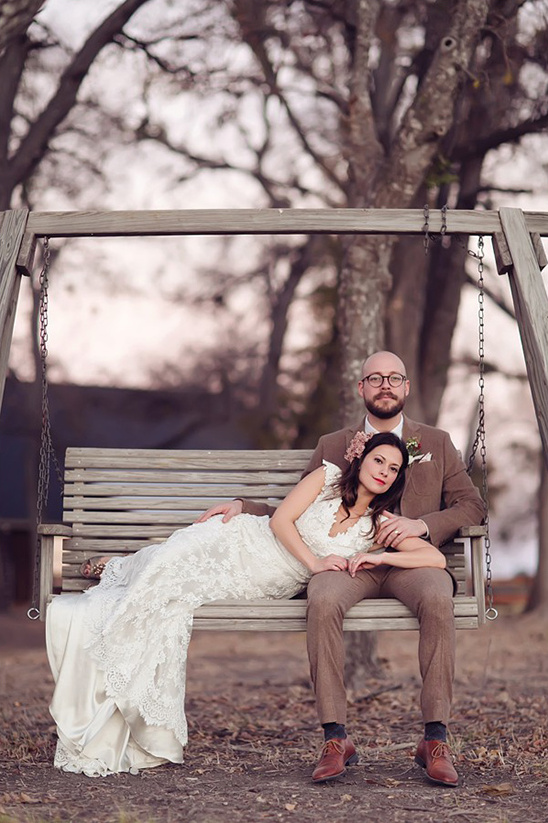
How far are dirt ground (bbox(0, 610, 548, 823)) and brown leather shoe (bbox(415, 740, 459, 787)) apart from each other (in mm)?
49

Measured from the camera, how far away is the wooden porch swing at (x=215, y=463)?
4.55m

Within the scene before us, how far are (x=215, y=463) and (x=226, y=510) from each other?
49cm

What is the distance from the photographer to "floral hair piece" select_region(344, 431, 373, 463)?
4848 mm

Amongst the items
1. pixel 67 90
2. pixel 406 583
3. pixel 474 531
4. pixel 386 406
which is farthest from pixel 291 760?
pixel 67 90

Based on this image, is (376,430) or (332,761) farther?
(376,430)

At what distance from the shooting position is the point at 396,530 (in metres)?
4.70

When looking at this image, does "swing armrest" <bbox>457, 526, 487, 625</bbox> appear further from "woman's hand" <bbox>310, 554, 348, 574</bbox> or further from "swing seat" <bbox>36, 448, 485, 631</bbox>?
"woman's hand" <bbox>310, 554, 348, 574</bbox>

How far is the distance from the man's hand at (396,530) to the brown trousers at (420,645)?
267 mm

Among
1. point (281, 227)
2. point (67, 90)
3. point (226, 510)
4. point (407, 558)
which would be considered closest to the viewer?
point (407, 558)

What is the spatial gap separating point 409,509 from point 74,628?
1612 mm

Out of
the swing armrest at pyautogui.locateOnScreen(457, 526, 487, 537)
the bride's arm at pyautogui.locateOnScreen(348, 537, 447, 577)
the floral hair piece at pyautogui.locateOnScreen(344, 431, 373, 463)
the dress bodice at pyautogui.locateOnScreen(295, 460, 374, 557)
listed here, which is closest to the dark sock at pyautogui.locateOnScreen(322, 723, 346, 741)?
the bride's arm at pyautogui.locateOnScreen(348, 537, 447, 577)

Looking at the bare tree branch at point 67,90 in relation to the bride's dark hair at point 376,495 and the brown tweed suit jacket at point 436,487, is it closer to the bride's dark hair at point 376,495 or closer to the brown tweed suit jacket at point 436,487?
the brown tweed suit jacket at point 436,487

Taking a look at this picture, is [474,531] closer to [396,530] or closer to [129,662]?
[396,530]

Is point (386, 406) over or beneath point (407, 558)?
over
